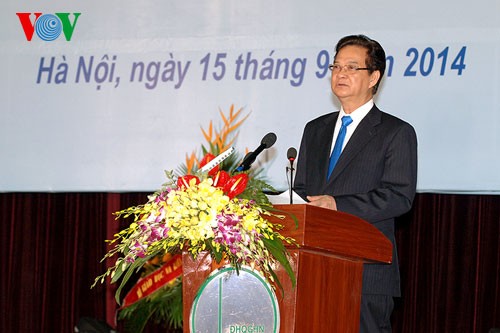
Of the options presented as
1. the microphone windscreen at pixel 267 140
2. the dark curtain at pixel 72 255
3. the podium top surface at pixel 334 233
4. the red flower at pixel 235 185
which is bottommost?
the dark curtain at pixel 72 255

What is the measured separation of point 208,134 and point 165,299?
2.94 feet

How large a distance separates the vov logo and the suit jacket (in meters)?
2.10

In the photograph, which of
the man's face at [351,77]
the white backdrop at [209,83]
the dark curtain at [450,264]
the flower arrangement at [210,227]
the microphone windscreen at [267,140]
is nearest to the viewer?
the flower arrangement at [210,227]

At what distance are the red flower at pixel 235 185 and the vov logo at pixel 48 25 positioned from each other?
2.59 metres

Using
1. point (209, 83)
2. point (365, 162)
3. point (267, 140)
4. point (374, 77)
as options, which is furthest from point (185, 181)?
point (209, 83)

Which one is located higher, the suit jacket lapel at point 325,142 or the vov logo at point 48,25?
the vov logo at point 48,25

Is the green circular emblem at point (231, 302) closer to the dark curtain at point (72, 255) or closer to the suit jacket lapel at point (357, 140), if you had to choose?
the suit jacket lapel at point (357, 140)

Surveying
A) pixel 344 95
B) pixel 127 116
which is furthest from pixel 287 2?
pixel 344 95

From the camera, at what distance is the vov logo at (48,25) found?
16.2ft

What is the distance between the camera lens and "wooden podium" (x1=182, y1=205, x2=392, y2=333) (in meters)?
2.61

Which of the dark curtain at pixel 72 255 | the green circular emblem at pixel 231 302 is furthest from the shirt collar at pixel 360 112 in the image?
the dark curtain at pixel 72 255

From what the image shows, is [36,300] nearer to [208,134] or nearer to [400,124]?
[208,134]

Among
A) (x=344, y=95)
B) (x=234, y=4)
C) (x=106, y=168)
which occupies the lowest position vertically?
(x=106, y=168)

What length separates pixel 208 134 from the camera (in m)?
4.71
